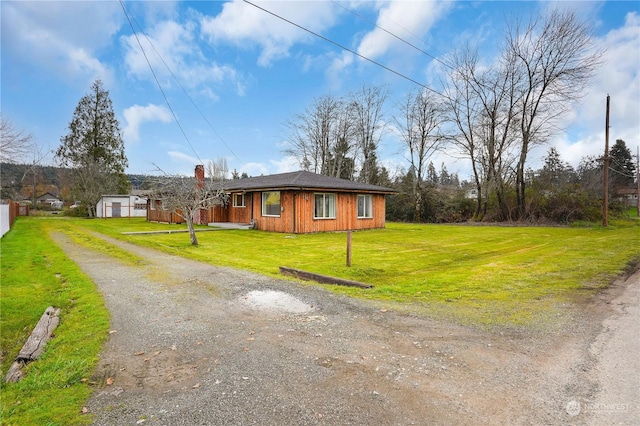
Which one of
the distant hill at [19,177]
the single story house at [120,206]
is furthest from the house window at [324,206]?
the single story house at [120,206]

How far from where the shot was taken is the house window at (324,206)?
16562 millimetres

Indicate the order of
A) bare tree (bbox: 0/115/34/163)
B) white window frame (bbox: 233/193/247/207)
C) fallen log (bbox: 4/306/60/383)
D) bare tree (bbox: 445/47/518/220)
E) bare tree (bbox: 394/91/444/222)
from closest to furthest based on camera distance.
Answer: fallen log (bbox: 4/306/60/383) → bare tree (bbox: 0/115/34/163) → white window frame (bbox: 233/193/247/207) → bare tree (bbox: 445/47/518/220) → bare tree (bbox: 394/91/444/222)

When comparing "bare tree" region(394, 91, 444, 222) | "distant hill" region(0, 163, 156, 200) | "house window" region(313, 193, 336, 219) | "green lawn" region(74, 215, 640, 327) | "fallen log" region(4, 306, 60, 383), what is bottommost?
"fallen log" region(4, 306, 60, 383)

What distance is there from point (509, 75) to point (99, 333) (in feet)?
90.9

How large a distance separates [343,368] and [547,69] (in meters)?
26.4

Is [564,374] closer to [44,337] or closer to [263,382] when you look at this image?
[263,382]

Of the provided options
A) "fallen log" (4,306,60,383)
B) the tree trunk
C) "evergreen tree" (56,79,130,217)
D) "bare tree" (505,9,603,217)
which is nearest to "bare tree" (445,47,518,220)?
"bare tree" (505,9,603,217)

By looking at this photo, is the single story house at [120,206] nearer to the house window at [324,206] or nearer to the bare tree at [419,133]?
the house window at [324,206]

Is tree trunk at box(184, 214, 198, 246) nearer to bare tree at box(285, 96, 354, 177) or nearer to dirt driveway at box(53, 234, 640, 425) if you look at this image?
dirt driveway at box(53, 234, 640, 425)

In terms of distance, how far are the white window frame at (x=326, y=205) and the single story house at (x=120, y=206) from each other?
2431 centimetres

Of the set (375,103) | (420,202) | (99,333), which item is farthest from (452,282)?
(375,103)

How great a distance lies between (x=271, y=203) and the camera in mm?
17000

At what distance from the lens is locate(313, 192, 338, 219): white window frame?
16500 mm

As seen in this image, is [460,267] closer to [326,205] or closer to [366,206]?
[326,205]
